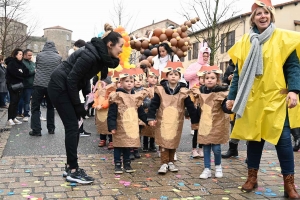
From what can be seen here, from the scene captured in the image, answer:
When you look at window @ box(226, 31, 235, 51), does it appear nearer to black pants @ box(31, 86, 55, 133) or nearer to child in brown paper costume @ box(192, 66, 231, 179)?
black pants @ box(31, 86, 55, 133)

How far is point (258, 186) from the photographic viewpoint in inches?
176

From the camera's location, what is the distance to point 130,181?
4.57 meters

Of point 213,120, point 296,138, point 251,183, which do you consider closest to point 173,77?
point 213,120

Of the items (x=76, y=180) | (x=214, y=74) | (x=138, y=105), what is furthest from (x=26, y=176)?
(x=214, y=74)

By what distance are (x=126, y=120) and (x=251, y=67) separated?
1.98 metres

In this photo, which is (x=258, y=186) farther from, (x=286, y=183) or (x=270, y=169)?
(x=270, y=169)

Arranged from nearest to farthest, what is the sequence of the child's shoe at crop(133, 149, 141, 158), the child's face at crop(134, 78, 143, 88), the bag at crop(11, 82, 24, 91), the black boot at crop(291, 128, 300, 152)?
the child's shoe at crop(133, 149, 141, 158) < the child's face at crop(134, 78, 143, 88) < the black boot at crop(291, 128, 300, 152) < the bag at crop(11, 82, 24, 91)

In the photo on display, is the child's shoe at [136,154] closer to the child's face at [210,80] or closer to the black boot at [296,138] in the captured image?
the child's face at [210,80]

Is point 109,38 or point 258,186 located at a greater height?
point 109,38

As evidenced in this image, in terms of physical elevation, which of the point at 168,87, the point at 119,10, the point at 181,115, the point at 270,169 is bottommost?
the point at 270,169

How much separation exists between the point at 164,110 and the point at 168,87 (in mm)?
355

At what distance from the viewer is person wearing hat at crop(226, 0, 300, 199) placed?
3.92 meters

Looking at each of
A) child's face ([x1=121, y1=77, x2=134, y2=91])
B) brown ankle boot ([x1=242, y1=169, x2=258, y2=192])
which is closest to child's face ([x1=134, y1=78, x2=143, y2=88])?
child's face ([x1=121, y1=77, x2=134, y2=91])

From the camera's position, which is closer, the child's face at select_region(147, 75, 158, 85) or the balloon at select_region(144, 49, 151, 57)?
the child's face at select_region(147, 75, 158, 85)
